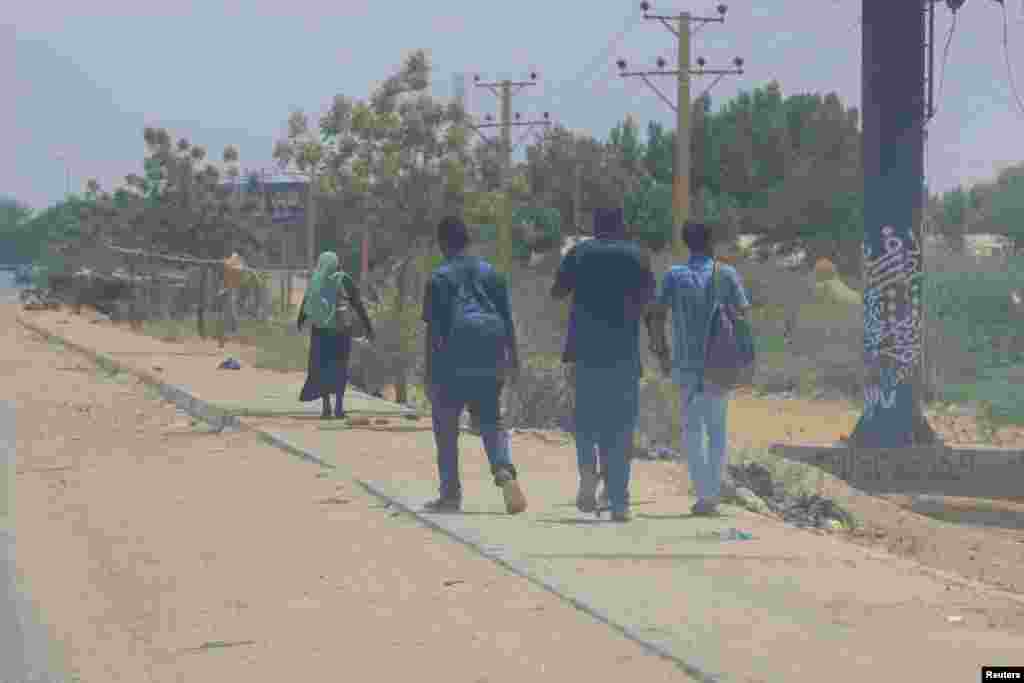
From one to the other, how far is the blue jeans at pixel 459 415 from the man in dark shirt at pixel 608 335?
0.51 m

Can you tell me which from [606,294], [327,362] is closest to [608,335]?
[606,294]

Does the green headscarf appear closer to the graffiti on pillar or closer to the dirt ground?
the dirt ground

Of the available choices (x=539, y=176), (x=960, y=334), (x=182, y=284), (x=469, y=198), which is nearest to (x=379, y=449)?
(x=469, y=198)

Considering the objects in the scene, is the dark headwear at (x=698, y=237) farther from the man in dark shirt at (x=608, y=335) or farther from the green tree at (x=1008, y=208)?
the green tree at (x=1008, y=208)

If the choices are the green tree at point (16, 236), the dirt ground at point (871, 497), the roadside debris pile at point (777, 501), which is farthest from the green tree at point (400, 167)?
the green tree at point (16, 236)

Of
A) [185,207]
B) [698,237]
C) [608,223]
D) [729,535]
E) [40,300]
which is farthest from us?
[40,300]

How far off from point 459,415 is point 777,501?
3381 mm

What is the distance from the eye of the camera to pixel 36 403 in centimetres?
2378

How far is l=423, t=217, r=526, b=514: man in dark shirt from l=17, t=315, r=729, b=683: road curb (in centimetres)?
52

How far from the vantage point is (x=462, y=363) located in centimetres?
1165

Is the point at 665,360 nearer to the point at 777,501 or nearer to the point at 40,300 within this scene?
the point at 777,501

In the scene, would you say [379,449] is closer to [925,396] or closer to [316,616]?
[316,616]

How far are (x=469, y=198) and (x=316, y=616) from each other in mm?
15509

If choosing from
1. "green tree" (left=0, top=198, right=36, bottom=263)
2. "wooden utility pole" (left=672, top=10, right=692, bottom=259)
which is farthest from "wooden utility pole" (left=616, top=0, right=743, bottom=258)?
"green tree" (left=0, top=198, right=36, bottom=263)
